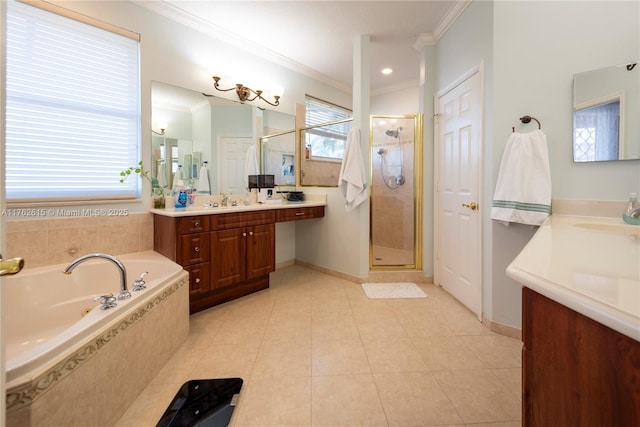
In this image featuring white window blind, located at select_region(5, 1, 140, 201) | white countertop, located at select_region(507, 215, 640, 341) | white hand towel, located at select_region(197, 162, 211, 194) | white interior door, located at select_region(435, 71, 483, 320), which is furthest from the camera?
white hand towel, located at select_region(197, 162, 211, 194)

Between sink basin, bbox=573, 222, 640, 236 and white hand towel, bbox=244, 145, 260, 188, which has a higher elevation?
white hand towel, bbox=244, 145, 260, 188

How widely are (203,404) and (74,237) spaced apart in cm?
166

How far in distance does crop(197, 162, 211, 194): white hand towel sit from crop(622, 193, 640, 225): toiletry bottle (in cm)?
315

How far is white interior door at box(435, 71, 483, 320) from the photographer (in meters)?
2.25

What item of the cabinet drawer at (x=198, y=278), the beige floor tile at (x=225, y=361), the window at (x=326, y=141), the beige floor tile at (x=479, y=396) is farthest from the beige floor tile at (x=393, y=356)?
the window at (x=326, y=141)

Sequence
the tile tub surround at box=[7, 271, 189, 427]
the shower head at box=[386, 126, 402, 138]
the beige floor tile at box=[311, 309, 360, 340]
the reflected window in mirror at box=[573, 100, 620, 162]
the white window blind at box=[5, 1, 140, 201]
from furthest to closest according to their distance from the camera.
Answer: the shower head at box=[386, 126, 402, 138] → the beige floor tile at box=[311, 309, 360, 340] → the white window blind at box=[5, 1, 140, 201] → the reflected window in mirror at box=[573, 100, 620, 162] → the tile tub surround at box=[7, 271, 189, 427]

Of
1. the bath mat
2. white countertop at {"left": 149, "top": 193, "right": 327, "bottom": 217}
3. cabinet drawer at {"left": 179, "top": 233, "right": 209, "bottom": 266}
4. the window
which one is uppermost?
the window

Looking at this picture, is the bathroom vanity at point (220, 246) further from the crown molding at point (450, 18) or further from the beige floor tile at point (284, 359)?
the crown molding at point (450, 18)

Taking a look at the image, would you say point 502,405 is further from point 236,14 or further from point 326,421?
point 236,14

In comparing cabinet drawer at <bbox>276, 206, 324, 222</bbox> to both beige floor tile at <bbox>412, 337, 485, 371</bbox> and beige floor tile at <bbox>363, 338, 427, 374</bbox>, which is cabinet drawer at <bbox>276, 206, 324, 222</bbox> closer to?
beige floor tile at <bbox>363, 338, 427, 374</bbox>

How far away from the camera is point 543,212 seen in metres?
1.70

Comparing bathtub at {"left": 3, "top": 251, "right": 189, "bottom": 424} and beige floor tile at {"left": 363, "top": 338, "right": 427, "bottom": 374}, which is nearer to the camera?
bathtub at {"left": 3, "top": 251, "right": 189, "bottom": 424}

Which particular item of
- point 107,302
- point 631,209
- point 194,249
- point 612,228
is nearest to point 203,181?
point 194,249

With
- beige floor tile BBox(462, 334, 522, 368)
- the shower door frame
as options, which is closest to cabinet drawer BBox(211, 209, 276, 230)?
the shower door frame
